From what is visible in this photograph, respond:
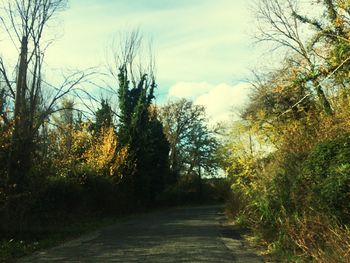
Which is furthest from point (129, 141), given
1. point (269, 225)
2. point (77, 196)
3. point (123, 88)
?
point (269, 225)

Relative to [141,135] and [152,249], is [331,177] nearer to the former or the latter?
[152,249]

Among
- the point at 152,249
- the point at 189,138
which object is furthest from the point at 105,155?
the point at 189,138

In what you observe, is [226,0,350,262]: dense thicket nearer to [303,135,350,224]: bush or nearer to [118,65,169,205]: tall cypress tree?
[303,135,350,224]: bush

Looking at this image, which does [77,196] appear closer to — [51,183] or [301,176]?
[51,183]

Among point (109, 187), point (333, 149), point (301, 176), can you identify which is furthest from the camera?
point (109, 187)

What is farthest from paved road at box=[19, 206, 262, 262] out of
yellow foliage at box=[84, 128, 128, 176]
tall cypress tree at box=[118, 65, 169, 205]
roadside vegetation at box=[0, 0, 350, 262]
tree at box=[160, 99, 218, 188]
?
tree at box=[160, 99, 218, 188]

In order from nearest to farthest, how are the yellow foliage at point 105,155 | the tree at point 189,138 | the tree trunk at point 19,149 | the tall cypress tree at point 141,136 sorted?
the tree trunk at point 19,149, the yellow foliage at point 105,155, the tall cypress tree at point 141,136, the tree at point 189,138

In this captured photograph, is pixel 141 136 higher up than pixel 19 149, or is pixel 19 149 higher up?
pixel 141 136

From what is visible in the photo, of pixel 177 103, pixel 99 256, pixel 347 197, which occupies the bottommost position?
pixel 99 256

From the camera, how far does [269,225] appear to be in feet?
53.2

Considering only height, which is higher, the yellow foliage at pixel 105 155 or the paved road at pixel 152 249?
the yellow foliage at pixel 105 155

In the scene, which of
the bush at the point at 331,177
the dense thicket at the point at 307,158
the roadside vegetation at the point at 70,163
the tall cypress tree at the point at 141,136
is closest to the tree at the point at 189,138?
the roadside vegetation at the point at 70,163

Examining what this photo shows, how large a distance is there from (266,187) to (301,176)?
419 centimetres

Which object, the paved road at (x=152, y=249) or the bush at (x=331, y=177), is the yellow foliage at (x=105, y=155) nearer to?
the paved road at (x=152, y=249)
